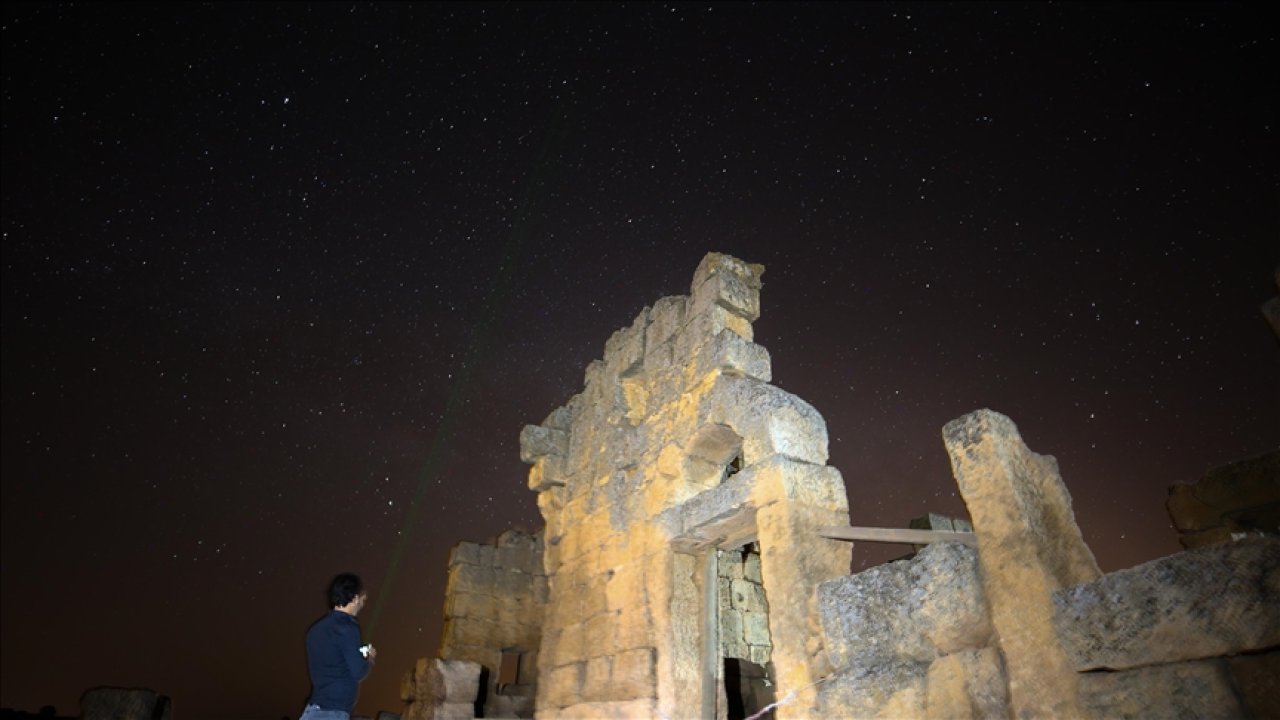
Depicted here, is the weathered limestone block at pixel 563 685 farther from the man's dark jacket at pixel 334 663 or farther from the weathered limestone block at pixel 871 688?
the man's dark jacket at pixel 334 663

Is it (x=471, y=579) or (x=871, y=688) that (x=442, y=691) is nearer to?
(x=471, y=579)

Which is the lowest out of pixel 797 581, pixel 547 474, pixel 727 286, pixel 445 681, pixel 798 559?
pixel 445 681

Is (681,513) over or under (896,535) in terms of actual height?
over

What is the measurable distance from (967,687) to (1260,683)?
115cm

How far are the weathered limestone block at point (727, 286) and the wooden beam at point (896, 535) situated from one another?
2606 mm

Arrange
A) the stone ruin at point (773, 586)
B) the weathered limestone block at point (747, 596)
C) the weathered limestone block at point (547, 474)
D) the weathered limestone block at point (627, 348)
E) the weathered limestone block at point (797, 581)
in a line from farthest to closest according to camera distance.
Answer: the weathered limestone block at point (747, 596)
the weathered limestone block at point (547, 474)
the weathered limestone block at point (627, 348)
the weathered limestone block at point (797, 581)
the stone ruin at point (773, 586)

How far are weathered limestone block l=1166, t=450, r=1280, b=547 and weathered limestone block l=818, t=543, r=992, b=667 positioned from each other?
3838mm

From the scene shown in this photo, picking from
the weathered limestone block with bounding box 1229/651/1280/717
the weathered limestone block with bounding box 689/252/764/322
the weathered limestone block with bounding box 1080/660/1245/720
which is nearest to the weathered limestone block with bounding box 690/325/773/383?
the weathered limestone block with bounding box 689/252/764/322

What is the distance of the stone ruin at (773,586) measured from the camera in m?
2.55

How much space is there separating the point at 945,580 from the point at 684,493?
3.16 meters

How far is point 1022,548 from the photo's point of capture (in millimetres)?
3080

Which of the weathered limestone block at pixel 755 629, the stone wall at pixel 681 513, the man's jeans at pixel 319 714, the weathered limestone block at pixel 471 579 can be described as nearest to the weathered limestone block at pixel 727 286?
the stone wall at pixel 681 513

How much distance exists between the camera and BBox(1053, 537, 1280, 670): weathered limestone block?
2291mm

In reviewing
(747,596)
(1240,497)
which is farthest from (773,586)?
(747,596)
